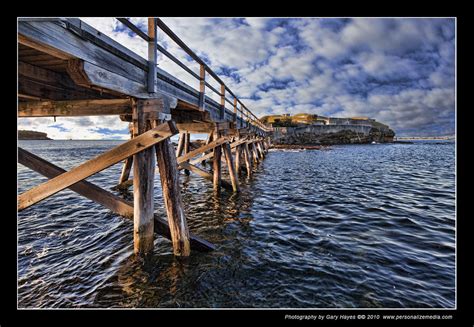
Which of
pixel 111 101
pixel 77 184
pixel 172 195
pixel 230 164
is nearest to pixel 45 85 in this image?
pixel 111 101

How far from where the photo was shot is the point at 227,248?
15.6 ft

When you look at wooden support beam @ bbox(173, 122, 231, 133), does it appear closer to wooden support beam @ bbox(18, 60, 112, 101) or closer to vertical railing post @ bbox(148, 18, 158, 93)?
wooden support beam @ bbox(18, 60, 112, 101)

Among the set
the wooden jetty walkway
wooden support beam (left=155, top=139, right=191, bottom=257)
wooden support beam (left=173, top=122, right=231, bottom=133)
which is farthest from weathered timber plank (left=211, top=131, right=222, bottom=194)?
wooden support beam (left=155, top=139, right=191, bottom=257)

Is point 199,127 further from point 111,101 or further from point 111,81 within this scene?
point 111,81

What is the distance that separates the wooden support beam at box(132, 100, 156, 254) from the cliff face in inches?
2188

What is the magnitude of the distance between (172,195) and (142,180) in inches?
23.5

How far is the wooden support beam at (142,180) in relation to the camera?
12.4 ft

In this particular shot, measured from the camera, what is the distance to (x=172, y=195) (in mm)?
4039

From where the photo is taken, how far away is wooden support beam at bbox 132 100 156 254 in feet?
12.4

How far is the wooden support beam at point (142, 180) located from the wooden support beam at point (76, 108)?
2.27 feet

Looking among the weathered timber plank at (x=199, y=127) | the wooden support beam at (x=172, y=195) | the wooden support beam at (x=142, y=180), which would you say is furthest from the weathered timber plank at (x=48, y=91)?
the weathered timber plank at (x=199, y=127)
